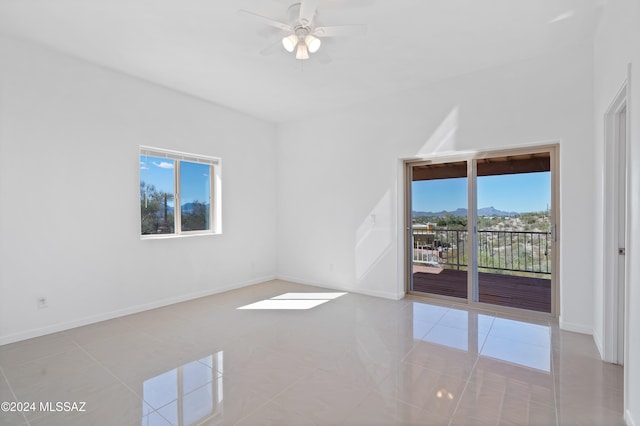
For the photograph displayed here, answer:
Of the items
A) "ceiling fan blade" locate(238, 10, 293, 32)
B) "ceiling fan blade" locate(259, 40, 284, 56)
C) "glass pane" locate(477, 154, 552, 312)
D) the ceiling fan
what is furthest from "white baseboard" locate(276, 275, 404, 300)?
"ceiling fan blade" locate(238, 10, 293, 32)

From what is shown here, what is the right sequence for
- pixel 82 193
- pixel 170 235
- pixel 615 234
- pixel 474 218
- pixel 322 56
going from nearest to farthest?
pixel 615 234, pixel 322 56, pixel 82 193, pixel 474 218, pixel 170 235

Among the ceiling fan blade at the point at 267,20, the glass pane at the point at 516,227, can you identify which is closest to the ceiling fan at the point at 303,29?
the ceiling fan blade at the point at 267,20

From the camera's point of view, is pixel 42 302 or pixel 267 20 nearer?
pixel 267 20

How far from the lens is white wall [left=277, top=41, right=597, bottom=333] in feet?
10.3

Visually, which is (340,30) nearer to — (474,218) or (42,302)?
(474,218)

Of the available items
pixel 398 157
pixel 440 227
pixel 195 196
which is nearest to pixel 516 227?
pixel 440 227

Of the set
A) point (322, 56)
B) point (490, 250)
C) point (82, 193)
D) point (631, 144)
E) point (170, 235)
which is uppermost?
point (322, 56)

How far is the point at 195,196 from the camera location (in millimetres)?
4633

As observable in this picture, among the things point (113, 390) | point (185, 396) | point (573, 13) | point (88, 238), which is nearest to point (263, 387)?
point (185, 396)

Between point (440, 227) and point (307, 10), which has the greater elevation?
point (307, 10)

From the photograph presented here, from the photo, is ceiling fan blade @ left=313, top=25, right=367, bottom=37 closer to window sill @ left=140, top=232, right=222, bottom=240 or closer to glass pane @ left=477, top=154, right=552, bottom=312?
glass pane @ left=477, top=154, right=552, bottom=312

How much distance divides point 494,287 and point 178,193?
15.3ft

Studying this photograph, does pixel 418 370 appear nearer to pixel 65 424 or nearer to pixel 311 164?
pixel 65 424

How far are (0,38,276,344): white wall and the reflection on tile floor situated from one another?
38cm
